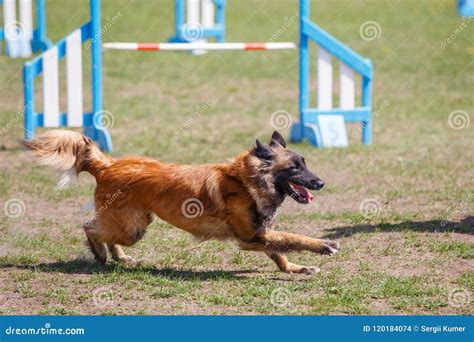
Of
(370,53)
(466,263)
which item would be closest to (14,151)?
(466,263)

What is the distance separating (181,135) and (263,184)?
5.94 meters

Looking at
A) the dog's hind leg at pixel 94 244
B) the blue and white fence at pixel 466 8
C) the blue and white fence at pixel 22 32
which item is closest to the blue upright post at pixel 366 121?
the blue and white fence at pixel 466 8

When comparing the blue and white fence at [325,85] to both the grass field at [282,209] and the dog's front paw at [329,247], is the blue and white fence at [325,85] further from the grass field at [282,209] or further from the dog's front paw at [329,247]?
the dog's front paw at [329,247]

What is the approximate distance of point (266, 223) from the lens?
629cm

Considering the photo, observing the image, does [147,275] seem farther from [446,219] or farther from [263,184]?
[446,219]

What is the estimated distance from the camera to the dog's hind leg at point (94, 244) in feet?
21.4

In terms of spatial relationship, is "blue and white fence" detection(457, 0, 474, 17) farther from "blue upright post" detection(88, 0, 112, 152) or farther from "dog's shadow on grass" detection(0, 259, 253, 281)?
"dog's shadow on grass" detection(0, 259, 253, 281)

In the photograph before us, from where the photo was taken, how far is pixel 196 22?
14.4 metres

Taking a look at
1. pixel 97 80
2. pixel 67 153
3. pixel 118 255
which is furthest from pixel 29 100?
pixel 118 255

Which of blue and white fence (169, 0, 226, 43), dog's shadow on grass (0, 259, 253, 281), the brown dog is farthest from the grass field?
blue and white fence (169, 0, 226, 43)

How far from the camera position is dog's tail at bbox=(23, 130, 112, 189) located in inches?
259

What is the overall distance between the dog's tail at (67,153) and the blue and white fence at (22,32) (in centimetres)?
1098

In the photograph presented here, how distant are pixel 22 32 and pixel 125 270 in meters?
12.3

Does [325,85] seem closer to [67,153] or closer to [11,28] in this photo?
[67,153]
